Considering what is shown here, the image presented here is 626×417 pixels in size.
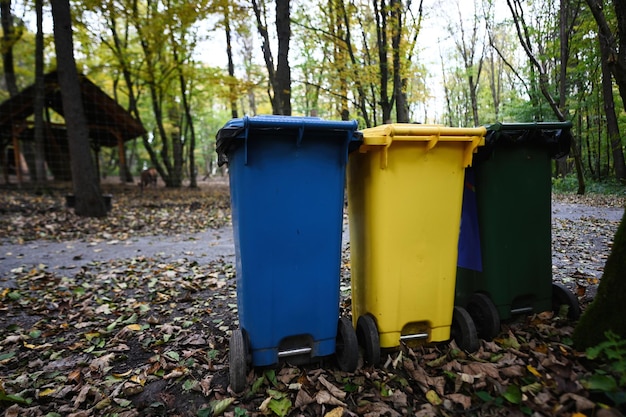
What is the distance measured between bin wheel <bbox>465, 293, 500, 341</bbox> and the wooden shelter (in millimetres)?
14725

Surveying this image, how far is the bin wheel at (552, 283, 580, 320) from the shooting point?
7.41 feet

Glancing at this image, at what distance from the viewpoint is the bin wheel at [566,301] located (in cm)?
226

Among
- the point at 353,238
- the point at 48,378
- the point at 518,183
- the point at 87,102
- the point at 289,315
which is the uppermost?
the point at 87,102

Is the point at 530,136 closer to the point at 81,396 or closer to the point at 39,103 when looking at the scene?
the point at 81,396

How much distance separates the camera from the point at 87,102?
13688mm

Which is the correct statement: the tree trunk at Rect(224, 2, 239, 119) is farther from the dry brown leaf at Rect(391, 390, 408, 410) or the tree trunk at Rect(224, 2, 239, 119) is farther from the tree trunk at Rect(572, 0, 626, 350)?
the tree trunk at Rect(572, 0, 626, 350)

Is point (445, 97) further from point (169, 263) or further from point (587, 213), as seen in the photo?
point (169, 263)

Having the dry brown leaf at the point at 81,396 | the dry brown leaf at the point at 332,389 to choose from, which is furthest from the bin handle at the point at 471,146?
the dry brown leaf at the point at 81,396

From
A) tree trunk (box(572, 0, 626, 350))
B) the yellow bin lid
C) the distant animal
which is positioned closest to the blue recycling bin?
the yellow bin lid

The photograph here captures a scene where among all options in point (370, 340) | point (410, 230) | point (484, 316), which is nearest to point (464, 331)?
point (484, 316)

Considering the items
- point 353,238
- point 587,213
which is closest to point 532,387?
point 353,238

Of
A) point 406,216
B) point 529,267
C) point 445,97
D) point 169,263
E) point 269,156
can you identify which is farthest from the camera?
point 445,97

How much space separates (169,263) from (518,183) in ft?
13.7

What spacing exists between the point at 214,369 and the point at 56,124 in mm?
17311
